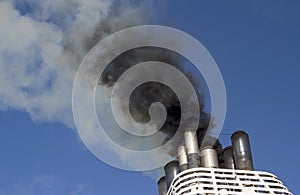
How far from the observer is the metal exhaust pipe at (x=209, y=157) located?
20094 mm

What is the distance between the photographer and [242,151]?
20109mm

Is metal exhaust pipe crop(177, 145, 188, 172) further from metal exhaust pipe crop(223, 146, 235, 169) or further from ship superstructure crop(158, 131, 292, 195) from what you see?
metal exhaust pipe crop(223, 146, 235, 169)

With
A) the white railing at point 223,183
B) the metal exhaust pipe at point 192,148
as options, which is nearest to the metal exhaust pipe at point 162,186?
the white railing at point 223,183

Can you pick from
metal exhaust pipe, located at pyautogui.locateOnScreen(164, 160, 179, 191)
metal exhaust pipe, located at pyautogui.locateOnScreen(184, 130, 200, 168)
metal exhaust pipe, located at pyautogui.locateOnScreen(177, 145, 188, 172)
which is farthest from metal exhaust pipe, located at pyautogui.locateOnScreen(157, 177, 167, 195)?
metal exhaust pipe, located at pyautogui.locateOnScreen(184, 130, 200, 168)

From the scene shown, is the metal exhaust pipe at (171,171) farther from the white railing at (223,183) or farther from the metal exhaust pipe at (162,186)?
the white railing at (223,183)

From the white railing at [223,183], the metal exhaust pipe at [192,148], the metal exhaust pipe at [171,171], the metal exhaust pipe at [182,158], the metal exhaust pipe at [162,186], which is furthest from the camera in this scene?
the metal exhaust pipe at [162,186]

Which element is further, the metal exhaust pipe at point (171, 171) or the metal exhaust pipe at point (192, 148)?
the metal exhaust pipe at point (171, 171)

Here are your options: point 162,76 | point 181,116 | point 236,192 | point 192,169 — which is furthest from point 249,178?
point 162,76

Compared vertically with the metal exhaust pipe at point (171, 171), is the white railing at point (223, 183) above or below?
below

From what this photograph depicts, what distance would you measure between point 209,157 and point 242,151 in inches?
46.2

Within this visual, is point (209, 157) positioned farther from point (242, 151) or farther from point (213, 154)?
point (242, 151)

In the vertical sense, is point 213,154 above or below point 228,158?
below

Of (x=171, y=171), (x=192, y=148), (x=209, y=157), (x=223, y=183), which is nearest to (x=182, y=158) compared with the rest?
(x=192, y=148)

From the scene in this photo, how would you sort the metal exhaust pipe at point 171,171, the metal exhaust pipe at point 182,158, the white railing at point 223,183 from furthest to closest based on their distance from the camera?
the metal exhaust pipe at point 171,171
the metal exhaust pipe at point 182,158
the white railing at point 223,183
